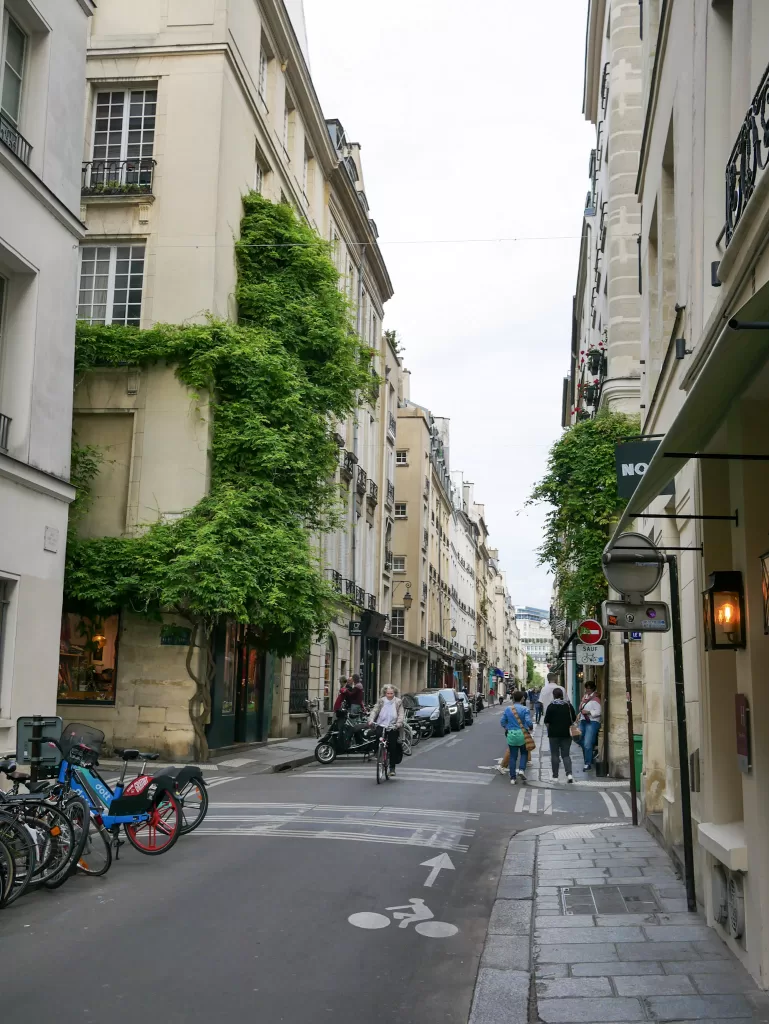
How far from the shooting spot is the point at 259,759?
71.8ft

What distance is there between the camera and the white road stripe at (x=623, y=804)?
47.9ft

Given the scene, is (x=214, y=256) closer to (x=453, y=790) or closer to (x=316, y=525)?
(x=316, y=525)

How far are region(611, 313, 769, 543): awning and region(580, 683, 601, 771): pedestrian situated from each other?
15.1 m

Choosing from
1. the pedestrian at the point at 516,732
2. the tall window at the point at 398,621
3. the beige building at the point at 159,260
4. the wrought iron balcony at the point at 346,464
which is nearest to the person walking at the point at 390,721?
the pedestrian at the point at 516,732

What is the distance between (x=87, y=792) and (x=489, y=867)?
398 cm

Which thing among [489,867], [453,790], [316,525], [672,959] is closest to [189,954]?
[672,959]

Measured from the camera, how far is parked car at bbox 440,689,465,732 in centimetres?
3782

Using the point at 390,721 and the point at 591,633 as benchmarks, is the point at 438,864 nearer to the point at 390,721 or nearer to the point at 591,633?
the point at 390,721

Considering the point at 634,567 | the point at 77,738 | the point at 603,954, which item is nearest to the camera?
the point at 603,954

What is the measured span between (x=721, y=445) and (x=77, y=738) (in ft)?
21.3

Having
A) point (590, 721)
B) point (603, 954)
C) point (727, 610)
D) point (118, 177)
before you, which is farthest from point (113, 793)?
point (118, 177)

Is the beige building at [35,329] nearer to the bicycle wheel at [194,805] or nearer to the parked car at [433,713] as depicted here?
the bicycle wheel at [194,805]

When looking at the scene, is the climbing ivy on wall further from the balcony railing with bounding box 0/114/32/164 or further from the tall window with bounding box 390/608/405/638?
the tall window with bounding box 390/608/405/638

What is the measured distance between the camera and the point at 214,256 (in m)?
22.5
